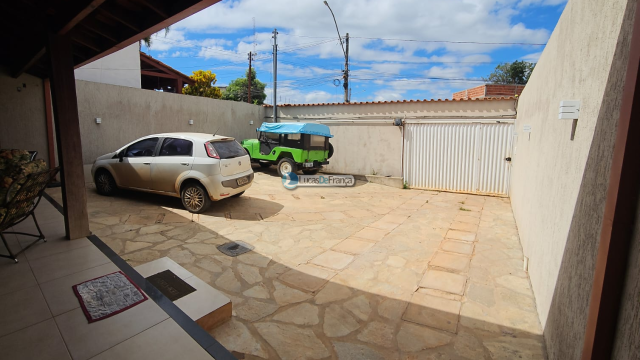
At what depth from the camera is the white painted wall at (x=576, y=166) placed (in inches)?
65.6

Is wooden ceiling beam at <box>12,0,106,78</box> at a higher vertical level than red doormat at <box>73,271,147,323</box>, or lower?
higher

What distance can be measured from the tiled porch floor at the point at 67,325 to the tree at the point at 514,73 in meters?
36.0

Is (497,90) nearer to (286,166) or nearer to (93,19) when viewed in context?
(286,166)

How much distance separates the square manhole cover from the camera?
2762mm

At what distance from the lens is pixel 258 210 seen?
664 centimetres

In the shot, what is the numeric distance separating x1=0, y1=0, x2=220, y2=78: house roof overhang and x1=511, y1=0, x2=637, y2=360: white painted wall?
286 centimetres

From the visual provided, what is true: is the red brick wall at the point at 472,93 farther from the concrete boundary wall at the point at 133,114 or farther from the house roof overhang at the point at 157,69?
the house roof overhang at the point at 157,69

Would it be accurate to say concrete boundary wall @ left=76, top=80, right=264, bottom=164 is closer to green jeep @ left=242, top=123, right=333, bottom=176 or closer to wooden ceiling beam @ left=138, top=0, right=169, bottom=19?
green jeep @ left=242, top=123, right=333, bottom=176

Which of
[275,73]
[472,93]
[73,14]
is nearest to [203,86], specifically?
[275,73]

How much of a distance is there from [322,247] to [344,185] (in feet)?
20.0

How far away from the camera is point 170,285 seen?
294 cm

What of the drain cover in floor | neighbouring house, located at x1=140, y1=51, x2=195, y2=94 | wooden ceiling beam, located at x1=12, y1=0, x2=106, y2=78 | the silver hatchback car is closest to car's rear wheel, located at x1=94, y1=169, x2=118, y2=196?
the silver hatchback car

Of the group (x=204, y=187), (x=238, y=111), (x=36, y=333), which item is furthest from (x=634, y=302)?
(x=238, y=111)

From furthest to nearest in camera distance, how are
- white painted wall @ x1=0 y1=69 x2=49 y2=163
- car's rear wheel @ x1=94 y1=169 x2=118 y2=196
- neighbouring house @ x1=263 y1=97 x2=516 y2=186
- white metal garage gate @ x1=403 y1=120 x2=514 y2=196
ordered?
neighbouring house @ x1=263 y1=97 x2=516 y2=186 < white metal garage gate @ x1=403 y1=120 x2=514 y2=196 < white painted wall @ x1=0 y1=69 x2=49 y2=163 < car's rear wheel @ x1=94 y1=169 x2=118 y2=196
